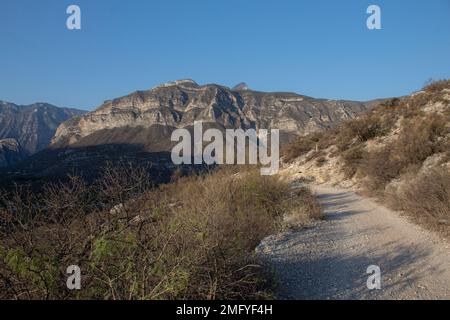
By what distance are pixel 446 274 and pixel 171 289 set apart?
446 centimetres

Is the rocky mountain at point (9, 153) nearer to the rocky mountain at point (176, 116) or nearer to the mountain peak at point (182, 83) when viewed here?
the rocky mountain at point (176, 116)

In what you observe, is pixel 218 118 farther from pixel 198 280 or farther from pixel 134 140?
pixel 198 280

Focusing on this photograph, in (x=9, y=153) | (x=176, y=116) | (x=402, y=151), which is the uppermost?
(x=176, y=116)

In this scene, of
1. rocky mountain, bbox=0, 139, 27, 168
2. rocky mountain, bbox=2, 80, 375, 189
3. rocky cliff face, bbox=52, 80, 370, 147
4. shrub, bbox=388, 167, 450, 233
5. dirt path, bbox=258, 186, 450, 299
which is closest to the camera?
dirt path, bbox=258, 186, 450, 299

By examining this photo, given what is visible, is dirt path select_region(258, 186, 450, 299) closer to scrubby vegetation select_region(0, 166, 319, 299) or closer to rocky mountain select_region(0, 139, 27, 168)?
scrubby vegetation select_region(0, 166, 319, 299)

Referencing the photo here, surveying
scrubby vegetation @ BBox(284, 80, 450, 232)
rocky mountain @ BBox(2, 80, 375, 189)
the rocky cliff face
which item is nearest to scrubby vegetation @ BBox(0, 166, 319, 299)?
scrubby vegetation @ BBox(284, 80, 450, 232)

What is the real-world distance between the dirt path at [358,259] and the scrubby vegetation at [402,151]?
2.50 feet

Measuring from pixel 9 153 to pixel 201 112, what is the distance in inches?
3320

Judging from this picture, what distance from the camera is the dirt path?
5.77 meters

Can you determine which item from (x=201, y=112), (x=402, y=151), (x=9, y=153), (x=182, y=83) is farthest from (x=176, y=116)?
(x=402, y=151)

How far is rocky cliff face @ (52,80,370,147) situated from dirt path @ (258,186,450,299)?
8166 cm

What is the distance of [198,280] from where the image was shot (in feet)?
15.6

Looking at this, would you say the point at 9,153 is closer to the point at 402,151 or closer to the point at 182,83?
the point at 182,83

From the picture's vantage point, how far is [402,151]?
14844 mm
